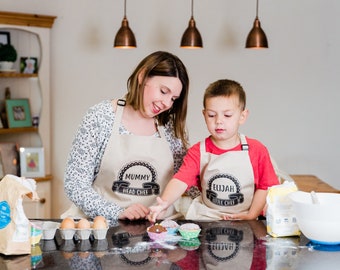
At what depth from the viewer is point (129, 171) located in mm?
2346

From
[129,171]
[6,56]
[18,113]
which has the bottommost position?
[129,171]

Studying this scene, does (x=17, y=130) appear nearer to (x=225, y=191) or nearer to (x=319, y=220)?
(x=225, y=191)

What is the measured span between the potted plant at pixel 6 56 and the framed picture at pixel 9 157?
1.96ft

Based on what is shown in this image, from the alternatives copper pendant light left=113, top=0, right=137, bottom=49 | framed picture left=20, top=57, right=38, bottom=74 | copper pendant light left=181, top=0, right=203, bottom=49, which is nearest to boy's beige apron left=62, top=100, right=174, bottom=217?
copper pendant light left=113, top=0, right=137, bottom=49

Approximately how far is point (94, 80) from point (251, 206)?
117 inches

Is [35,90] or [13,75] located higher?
[13,75]

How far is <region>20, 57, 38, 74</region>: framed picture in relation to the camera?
4789 mm

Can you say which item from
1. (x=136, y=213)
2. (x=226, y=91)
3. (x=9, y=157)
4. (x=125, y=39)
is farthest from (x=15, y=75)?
(x=136, y=213)

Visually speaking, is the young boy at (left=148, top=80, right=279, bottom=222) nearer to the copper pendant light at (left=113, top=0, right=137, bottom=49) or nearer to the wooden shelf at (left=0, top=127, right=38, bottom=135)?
the copper pendant light at (left=113, top=0, right=137, bottom=49)

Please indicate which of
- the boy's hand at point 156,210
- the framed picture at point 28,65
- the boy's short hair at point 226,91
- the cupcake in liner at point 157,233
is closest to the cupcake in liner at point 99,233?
the cupcake in liner at point 157,233

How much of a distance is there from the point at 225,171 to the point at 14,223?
0.91 metres

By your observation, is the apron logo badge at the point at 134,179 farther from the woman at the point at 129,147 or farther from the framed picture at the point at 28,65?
the framed picture at the point at 28,65

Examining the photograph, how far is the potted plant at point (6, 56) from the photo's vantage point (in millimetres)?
4625

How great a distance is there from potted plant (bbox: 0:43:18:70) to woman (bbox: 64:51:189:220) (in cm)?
246
